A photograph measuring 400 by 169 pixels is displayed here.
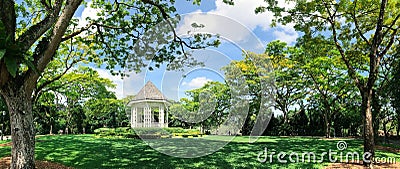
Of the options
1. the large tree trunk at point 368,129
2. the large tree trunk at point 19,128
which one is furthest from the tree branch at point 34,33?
the large tree trunk at point 368,129

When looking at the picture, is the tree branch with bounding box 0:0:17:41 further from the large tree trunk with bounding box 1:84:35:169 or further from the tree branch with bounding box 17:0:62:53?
the large tree trunk with bounding box 1:84:35:169

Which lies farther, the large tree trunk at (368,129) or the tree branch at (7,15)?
the large tree trunk at (368,129)

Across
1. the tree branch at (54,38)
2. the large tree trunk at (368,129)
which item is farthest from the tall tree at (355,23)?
the tree branch at (54,38)

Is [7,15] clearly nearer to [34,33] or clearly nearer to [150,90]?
[34,33]

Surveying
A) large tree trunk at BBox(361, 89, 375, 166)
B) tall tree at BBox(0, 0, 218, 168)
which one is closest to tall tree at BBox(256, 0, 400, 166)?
large tree trunk at BBox(361, 89, 375, 166)

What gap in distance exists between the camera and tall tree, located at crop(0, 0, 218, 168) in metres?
5.42

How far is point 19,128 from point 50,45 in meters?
1.82

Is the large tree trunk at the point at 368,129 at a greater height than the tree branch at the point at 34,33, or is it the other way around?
the tree branch at the point at 34,33

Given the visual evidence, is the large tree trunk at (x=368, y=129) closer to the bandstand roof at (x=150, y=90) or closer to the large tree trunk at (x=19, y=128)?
the bandstand roof at (x=150, y=90)

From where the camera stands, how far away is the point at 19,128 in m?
5.64

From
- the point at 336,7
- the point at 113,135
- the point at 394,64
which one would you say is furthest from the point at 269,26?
the point at 113,135

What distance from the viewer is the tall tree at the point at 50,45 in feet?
17.8

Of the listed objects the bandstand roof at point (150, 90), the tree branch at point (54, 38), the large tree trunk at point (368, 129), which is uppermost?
the tree branch at point (54, 38)

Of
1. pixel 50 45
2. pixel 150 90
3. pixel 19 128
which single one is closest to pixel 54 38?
pixel 50 45
